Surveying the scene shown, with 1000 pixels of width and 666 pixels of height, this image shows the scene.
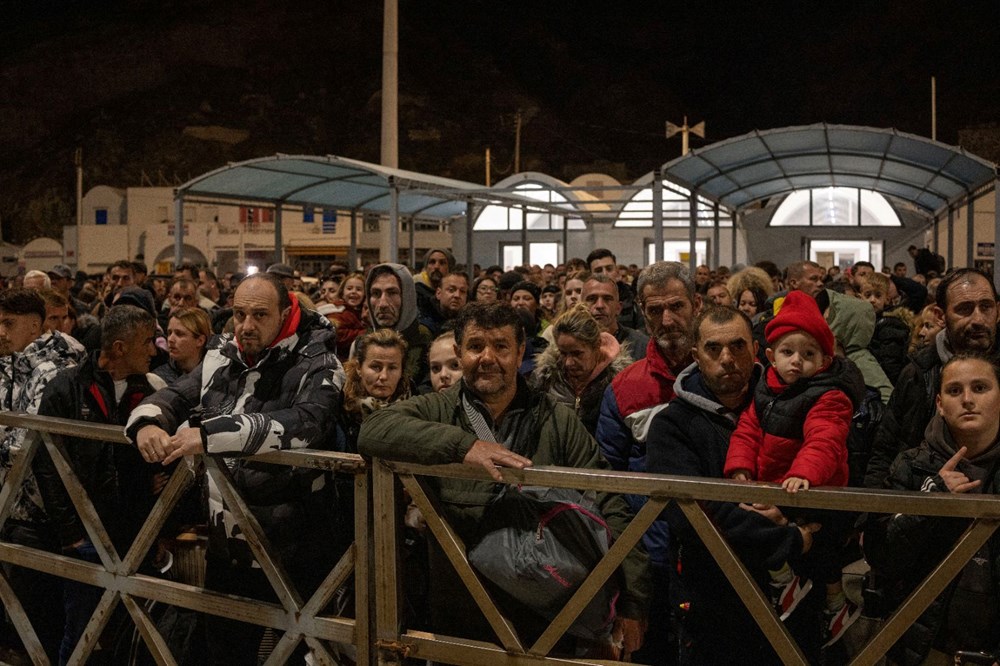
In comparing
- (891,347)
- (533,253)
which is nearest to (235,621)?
(891,347)

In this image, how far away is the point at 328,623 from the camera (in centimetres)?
322

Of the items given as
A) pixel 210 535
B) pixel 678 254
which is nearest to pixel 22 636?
pixel 210 535

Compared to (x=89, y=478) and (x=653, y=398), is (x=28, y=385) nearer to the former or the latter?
(x=89, y=478)

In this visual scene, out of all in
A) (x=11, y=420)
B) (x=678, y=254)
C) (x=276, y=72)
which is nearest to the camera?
(x=11, y=420)

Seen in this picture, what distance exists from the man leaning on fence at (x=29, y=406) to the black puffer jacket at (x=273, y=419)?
1196 mm

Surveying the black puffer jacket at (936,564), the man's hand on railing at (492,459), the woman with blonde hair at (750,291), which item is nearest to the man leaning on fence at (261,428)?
the man's hand on railing at (492,459)

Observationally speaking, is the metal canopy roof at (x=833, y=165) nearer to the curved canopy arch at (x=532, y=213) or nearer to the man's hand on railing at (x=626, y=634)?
the curved canopy arch at (x=532, y=213)

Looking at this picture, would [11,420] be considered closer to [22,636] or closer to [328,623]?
[22,636]

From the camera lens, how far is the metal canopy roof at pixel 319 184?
13.9m

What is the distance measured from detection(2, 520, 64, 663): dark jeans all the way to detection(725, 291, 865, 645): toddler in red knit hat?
348 centimetres

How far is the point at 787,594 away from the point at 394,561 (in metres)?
1.36

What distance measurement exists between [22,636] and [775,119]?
98.0 meters

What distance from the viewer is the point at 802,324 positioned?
325cm

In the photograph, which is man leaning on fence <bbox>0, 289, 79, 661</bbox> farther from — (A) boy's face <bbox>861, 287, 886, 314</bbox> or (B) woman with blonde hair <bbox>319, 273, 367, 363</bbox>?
(A) boy's face <bbox>861, 287, 886, 314</bbox>
